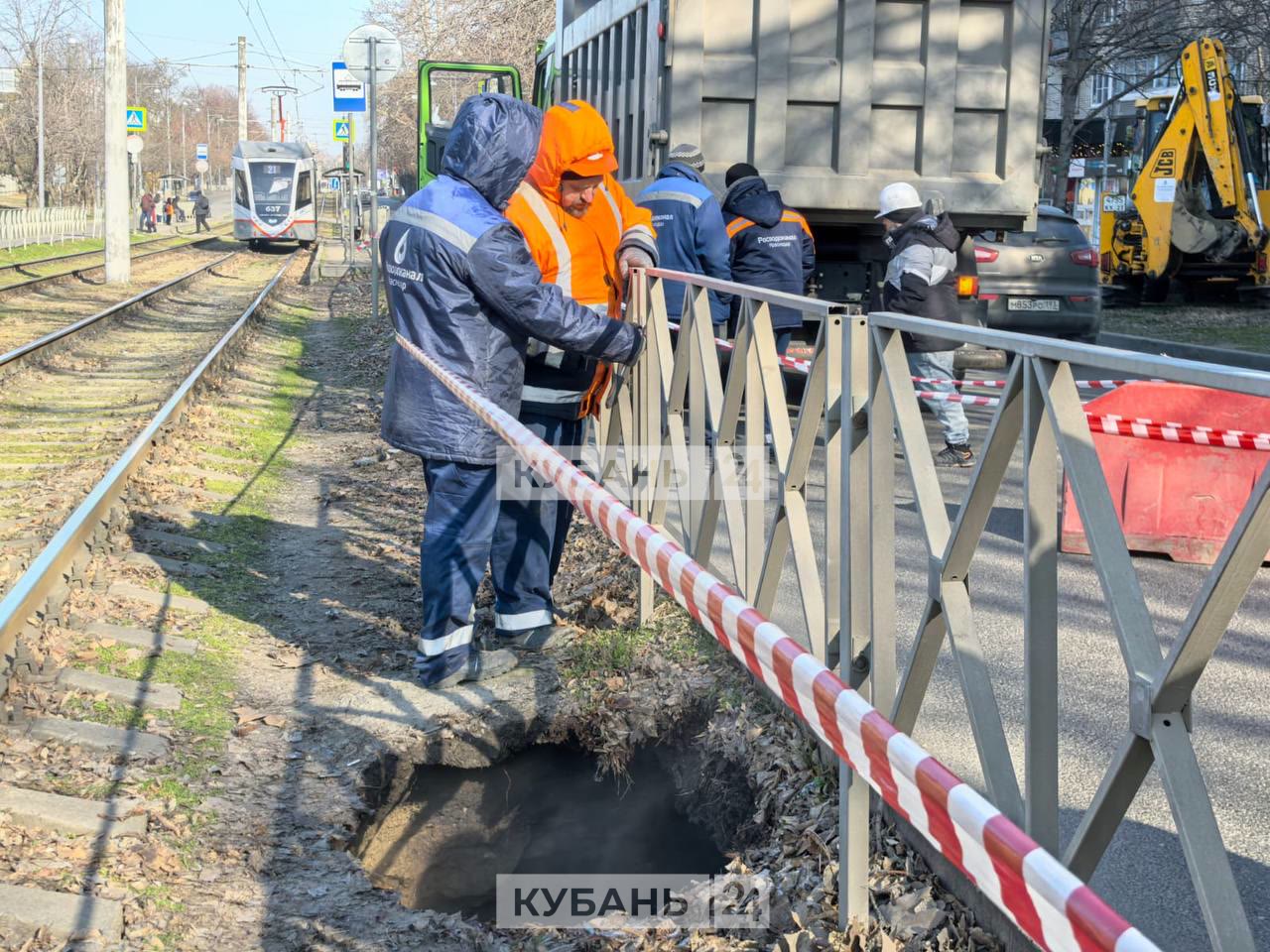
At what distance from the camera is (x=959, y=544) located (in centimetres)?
291

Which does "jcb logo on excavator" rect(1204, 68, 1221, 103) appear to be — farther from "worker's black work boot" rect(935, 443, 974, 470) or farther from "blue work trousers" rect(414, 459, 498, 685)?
"blue work trousers" rect(414, 459, 498, 685)

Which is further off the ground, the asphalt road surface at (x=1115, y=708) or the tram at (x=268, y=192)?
the tram at (x=268, y=192)

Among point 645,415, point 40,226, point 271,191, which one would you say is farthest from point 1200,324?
point 40,226

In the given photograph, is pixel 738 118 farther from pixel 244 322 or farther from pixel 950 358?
pixel 244 322

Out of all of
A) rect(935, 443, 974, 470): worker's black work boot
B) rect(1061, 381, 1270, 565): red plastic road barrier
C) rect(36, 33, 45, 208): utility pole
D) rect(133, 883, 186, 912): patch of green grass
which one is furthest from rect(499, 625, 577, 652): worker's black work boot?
rect(36, 33, 45, 208): utility pole

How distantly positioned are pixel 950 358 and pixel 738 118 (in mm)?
2041

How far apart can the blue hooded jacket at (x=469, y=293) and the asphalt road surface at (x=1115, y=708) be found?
1.12 meters

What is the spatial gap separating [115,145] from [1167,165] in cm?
1785

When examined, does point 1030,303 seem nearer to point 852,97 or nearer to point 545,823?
point 852,97

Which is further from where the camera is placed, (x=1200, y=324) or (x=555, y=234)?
(x=1200, y=324)

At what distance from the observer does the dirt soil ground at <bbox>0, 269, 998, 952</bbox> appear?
3.59m

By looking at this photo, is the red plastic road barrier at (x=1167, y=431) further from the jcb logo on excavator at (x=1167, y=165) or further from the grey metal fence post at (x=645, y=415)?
the jcb logo on excavator at (x=1167, y=165)

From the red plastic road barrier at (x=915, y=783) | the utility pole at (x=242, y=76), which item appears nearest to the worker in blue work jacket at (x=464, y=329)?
the red plastic road barrier at (x=915, y=783)

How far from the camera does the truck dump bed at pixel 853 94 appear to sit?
9219 mm
